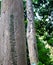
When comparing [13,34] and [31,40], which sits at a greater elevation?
[13,34]

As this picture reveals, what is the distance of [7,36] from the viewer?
7230 millimetres

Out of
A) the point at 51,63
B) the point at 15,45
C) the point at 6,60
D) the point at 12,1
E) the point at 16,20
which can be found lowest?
the point at 51,63

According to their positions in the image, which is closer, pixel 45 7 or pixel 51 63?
pixel 51 63

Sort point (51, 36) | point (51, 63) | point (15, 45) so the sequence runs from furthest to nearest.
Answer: point (51, 36) → point (51, 63) → point (15, 45)

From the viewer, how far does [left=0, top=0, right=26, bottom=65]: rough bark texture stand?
23.5 feet

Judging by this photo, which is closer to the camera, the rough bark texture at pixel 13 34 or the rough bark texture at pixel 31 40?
the rough bark texture at pixel 13 34

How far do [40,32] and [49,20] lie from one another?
1065mm

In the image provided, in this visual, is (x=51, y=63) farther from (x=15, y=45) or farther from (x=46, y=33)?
(x=15, y=45)

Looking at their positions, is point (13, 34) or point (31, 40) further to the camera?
point (31, 40)

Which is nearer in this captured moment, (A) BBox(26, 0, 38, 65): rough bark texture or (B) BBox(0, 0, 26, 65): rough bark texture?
(B) BBox(0, 0, 26, 65): rough bark texture

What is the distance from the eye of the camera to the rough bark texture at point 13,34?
715cm

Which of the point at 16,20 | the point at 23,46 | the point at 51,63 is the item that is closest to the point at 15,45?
the point at 23,46

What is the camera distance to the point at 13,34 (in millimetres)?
7211

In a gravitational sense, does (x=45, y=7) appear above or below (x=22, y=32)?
above
